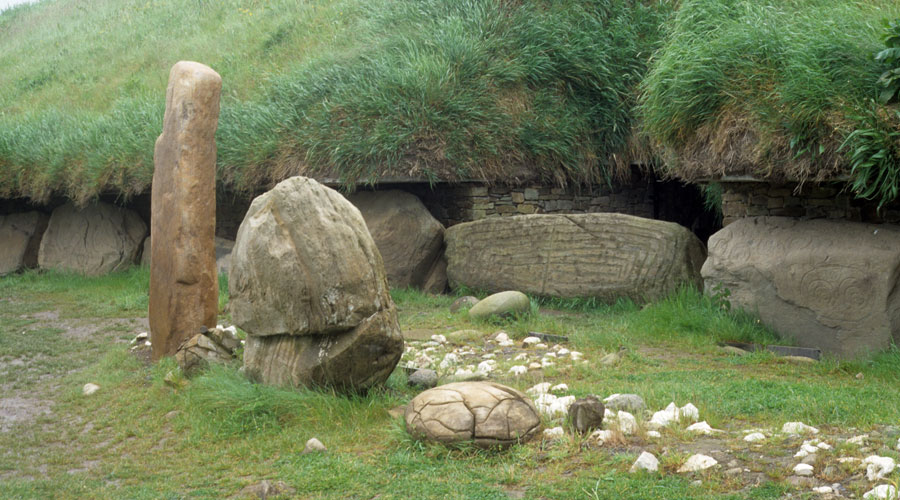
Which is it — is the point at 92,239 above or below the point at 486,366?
below

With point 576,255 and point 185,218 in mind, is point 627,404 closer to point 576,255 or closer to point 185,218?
point 185,218

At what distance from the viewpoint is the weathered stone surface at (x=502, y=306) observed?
28.8 feet

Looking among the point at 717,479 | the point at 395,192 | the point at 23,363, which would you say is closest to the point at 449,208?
the point at 395,192

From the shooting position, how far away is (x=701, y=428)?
4.55 m

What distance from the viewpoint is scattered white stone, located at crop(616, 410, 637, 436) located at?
452cm

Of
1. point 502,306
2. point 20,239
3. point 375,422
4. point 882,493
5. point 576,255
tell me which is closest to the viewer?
point 882,493

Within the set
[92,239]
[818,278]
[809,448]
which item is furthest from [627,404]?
[92,239]

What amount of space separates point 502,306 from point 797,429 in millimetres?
4547

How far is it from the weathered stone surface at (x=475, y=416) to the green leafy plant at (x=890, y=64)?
411 centimetres

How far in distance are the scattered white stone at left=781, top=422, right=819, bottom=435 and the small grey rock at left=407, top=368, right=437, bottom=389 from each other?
2.40m

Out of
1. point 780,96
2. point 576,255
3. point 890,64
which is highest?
point 890,64

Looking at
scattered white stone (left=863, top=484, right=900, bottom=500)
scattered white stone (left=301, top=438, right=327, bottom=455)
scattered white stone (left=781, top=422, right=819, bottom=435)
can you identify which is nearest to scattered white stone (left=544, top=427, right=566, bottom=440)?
scattered white stone (left=781, top=422, right=819, bottom=435)

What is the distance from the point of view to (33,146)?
13.1 meters

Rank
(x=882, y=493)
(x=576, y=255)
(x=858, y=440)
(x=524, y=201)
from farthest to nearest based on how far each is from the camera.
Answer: (x=524, y=201) < (x=576, y=255) < (x=858, y=440) < (x=882, y=493)
